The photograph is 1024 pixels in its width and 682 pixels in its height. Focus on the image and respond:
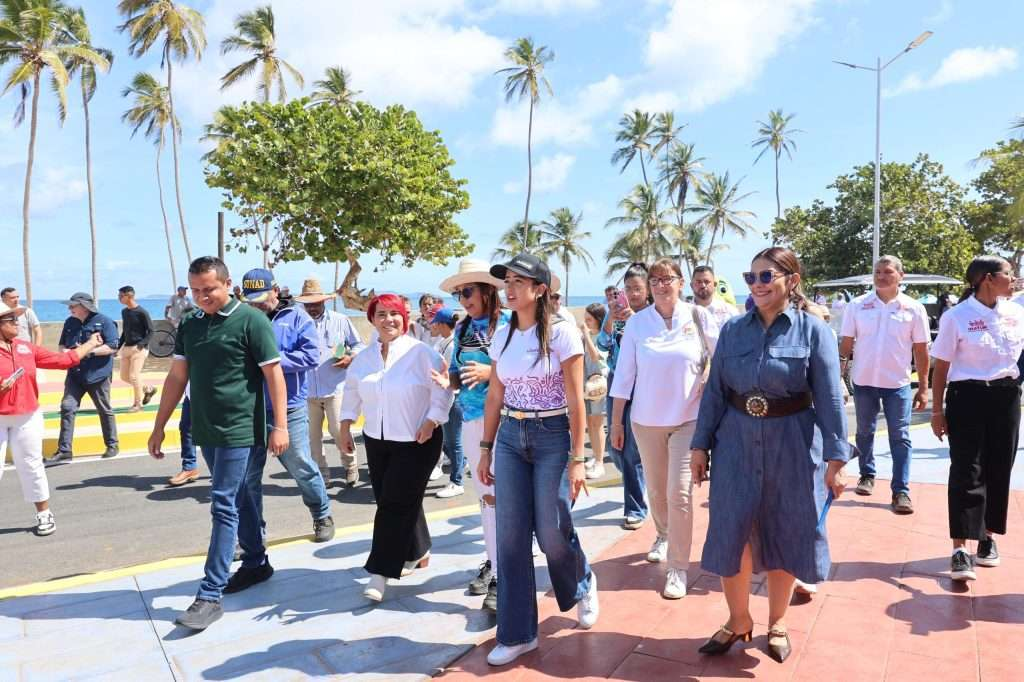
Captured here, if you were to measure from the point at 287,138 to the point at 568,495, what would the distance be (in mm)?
18935

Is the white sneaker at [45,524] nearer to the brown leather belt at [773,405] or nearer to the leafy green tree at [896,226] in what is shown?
the brown leather belt at [773,405]

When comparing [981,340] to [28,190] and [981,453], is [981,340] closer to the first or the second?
[981,453]

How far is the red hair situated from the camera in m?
4.11

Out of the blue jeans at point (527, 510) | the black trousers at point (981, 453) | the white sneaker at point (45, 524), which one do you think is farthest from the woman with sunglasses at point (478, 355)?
the white sneaker at point (45, 524)

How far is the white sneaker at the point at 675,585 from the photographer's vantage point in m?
3.86

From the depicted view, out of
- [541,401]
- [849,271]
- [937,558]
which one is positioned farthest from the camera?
[849,271]

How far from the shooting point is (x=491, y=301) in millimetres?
3895

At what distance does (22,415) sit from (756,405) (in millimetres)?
5309

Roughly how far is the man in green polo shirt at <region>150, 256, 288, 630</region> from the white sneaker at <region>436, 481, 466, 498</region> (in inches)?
112

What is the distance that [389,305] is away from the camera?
411 centimetres

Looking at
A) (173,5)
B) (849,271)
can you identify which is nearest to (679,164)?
(849,271)

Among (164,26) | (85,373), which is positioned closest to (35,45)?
(164,26)

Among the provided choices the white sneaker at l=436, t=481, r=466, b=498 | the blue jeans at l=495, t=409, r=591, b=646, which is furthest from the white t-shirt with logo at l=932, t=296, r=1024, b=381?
the white sneaker at l=436, t=481, r=466, b=498

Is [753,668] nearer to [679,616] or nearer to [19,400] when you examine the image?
[679,616]
